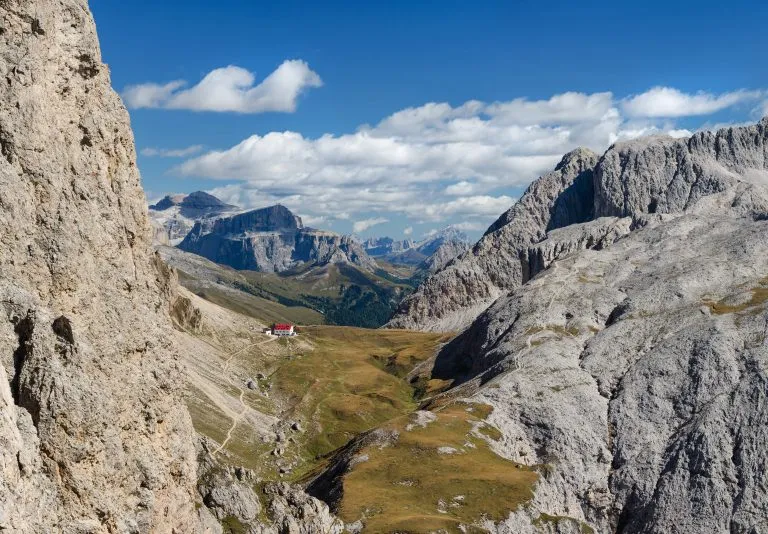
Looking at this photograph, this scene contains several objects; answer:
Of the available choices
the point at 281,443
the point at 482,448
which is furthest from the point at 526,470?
the point at 281,443

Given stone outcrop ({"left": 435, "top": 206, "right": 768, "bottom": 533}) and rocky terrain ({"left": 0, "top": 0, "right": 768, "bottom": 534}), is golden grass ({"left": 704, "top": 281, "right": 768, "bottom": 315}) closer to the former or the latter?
stone outcrop ({"left": 435, "top": 206, "right": 768, "bottom": 533})

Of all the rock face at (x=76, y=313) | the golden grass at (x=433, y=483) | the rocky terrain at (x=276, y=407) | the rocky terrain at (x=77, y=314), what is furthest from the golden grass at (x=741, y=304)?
the rock face at (x=76, y=313)


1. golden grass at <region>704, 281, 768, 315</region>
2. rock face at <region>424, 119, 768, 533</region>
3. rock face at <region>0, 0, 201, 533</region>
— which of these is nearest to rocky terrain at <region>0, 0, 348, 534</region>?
rock face at <region>0, 0, 201, 533</region>

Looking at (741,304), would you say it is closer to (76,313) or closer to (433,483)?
(433,483)

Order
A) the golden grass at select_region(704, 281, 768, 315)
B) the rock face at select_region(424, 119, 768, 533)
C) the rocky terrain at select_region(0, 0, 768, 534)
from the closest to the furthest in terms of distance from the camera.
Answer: the rocky terrain at select_region(0, 0, 768, 534), the rock face at select_region(424, 119, 768, 533), the golden grass at select_region(704, 281, 768, 315)

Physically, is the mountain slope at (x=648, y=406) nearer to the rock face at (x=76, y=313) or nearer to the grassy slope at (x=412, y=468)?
the grassy slope at (x=412, y=468)

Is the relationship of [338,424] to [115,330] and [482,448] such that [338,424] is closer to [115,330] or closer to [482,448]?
[482,448]
